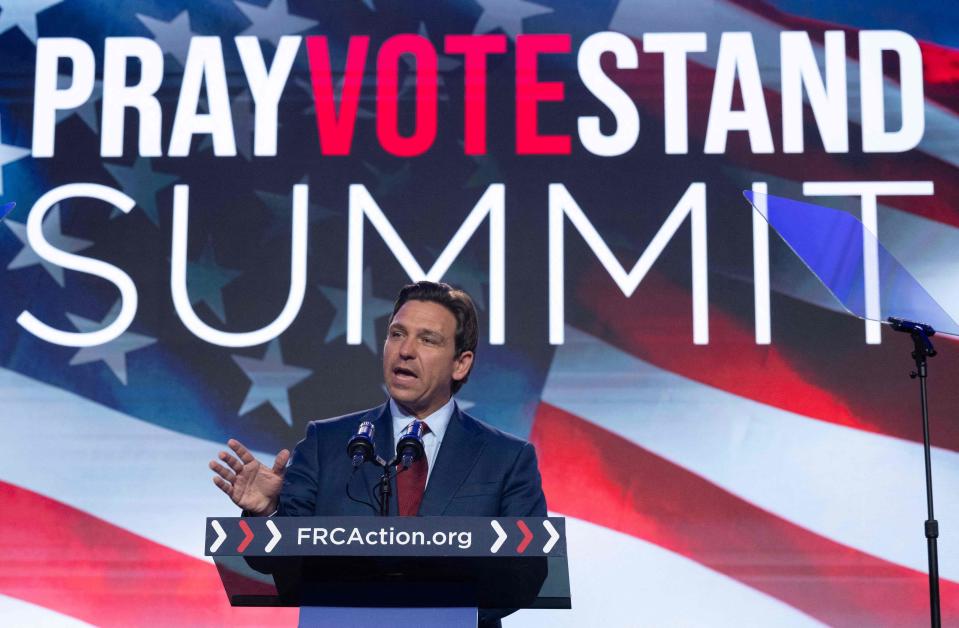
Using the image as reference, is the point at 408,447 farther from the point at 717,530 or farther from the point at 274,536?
the point at 717,530

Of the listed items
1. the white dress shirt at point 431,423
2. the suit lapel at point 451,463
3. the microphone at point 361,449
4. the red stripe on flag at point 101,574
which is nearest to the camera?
the microphone at point 361,449

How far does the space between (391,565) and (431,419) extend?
0.72 metres

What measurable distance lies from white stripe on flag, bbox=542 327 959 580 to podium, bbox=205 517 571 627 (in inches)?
81.7

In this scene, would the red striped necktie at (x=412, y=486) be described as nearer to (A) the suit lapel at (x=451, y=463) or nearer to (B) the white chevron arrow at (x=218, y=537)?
(A) the suit lapel at (x=451, y=463)

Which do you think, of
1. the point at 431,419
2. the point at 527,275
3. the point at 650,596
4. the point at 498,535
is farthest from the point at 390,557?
the point at 527,275

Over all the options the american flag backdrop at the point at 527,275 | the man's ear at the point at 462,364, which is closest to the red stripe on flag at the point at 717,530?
the american flag backdrop at the point at 527,275

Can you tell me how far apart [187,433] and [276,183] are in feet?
3.18

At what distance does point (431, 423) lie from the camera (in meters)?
2.88

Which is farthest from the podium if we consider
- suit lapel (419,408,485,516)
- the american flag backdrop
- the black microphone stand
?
the american flag backdrop

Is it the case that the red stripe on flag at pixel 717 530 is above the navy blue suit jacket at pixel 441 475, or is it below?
Result: above

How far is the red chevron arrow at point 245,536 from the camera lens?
213cm

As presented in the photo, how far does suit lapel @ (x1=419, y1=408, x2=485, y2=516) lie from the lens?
8.63 feet

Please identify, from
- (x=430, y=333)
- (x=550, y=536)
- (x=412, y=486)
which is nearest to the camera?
(x=550, y=536)

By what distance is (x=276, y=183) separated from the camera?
15.4 feet
